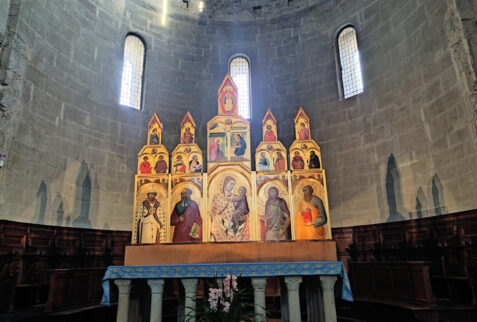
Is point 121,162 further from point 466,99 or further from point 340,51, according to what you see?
point 466,99

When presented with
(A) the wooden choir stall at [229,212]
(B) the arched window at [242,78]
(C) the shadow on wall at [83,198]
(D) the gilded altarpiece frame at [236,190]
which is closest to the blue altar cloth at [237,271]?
(A) the wooden choir stall at [229,212]

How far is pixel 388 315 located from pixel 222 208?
15.8 feet

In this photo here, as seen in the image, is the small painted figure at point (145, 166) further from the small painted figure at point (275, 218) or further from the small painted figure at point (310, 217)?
the small painted figure at point (310, 217)

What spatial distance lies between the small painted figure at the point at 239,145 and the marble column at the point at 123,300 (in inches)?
146

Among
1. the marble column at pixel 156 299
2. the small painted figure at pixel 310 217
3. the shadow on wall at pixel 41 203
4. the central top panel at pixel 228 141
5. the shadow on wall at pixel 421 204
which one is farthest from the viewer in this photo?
the shadow on wall at pixel 421 204

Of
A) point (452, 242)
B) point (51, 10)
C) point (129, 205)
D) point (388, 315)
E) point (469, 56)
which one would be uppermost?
point (51, 10)

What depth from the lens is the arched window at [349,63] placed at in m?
13.4

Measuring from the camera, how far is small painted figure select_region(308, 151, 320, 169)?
8.48 m

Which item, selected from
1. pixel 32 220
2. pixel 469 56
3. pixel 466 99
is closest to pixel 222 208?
pixel 32 220

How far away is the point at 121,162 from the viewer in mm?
12953

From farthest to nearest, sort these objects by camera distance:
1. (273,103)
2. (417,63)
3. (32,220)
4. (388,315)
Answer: (273,103)
(417,63)
(32,220)
(388,315)

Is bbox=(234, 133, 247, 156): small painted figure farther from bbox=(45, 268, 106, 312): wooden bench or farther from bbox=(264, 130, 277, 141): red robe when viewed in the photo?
bbox=(45, 268, 106, 312): wooden bench

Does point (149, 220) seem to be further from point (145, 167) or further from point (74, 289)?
point (74, 289)

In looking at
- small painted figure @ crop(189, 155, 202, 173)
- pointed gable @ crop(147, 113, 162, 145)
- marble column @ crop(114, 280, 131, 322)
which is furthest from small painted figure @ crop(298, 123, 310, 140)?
marble column @ crop(114, 280, 131, 322)
